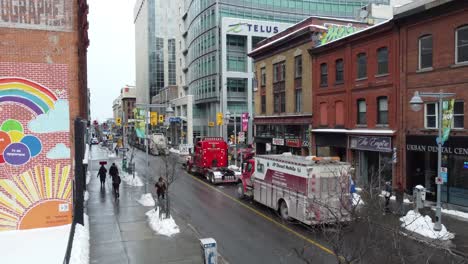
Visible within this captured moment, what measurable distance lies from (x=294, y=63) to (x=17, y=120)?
26.9m

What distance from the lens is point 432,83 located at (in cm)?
2181

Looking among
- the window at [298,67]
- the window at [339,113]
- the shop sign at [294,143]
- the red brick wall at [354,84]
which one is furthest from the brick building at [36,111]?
the window at [298,67]

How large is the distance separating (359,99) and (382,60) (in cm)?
321

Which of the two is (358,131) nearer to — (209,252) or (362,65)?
(362,65)

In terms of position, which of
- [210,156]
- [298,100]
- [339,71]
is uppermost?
[339,71]

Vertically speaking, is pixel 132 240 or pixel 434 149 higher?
pixel 434 149

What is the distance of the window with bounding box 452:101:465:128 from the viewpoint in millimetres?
20328

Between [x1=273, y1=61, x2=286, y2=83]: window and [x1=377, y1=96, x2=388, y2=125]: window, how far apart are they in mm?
13725

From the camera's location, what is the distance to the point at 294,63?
3644cm

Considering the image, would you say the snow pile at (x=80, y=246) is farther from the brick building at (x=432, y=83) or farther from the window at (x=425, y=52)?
the window at (x=425, y=52)

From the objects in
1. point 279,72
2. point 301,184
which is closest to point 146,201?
point 301,184

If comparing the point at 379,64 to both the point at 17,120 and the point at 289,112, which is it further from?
the point at 17,120

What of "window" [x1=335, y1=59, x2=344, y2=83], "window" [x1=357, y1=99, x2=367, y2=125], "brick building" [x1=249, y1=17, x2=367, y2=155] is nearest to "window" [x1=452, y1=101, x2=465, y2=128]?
"window" [x1=357, y1=99, x2=367, y2=125]

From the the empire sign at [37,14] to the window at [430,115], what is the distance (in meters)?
18.6
